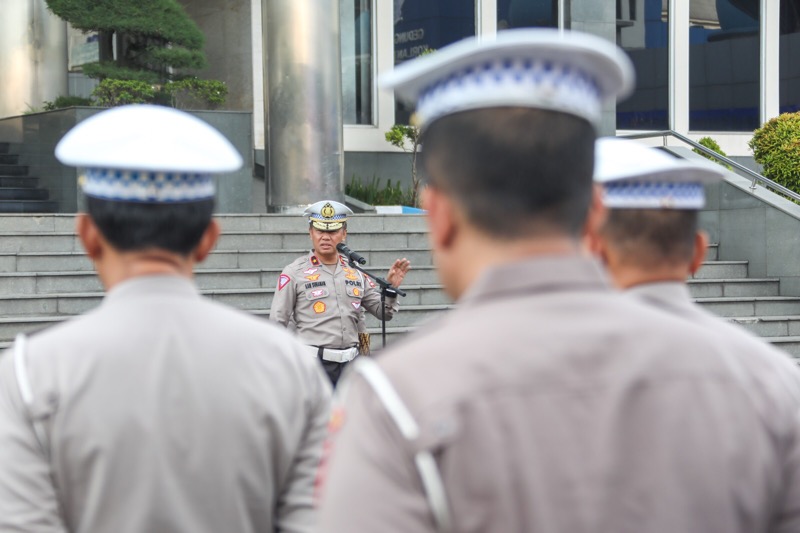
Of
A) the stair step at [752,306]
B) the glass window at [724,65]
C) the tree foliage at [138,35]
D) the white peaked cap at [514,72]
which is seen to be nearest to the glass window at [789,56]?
the glass window at [724,65]

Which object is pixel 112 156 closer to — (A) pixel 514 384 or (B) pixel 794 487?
(A) pixel 514 384

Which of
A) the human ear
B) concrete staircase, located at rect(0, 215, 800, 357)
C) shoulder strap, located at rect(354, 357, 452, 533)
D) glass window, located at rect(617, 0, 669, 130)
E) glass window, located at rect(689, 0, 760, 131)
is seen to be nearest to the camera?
shoulder strap, located at rect(354, 357, 452, 533)

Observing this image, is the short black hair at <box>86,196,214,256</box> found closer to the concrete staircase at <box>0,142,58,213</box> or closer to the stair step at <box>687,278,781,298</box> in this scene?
the stair step at <box>687,278,781,298</box>

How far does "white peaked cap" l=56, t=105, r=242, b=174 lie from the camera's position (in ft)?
7.39

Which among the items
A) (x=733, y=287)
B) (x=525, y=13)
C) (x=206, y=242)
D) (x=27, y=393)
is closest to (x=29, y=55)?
(x=525, y=13)

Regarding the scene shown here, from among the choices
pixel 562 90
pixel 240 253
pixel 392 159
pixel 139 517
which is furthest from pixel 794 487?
pixel 392 159

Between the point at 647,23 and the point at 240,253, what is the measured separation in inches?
432

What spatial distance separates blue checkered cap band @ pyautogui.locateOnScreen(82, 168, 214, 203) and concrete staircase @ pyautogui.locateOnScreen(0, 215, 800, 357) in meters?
7.88

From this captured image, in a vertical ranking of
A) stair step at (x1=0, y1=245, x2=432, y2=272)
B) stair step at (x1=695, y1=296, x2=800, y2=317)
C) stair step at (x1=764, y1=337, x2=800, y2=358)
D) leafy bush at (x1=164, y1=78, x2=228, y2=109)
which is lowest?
stair step at (x1=764, y1=337, x2=800, y2=358)

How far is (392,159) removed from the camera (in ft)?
57.6

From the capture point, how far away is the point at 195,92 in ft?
47.4

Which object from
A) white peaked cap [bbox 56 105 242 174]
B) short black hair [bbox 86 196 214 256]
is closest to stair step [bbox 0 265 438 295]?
white peaked cap [bbox 56 105 242 174]

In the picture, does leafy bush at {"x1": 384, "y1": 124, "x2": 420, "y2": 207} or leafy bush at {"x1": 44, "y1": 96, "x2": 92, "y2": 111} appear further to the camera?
leafy bush at {"x1": 384, "y1": 124, "x2": 420, "y2": 207}

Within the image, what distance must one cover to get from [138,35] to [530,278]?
13320 mm
